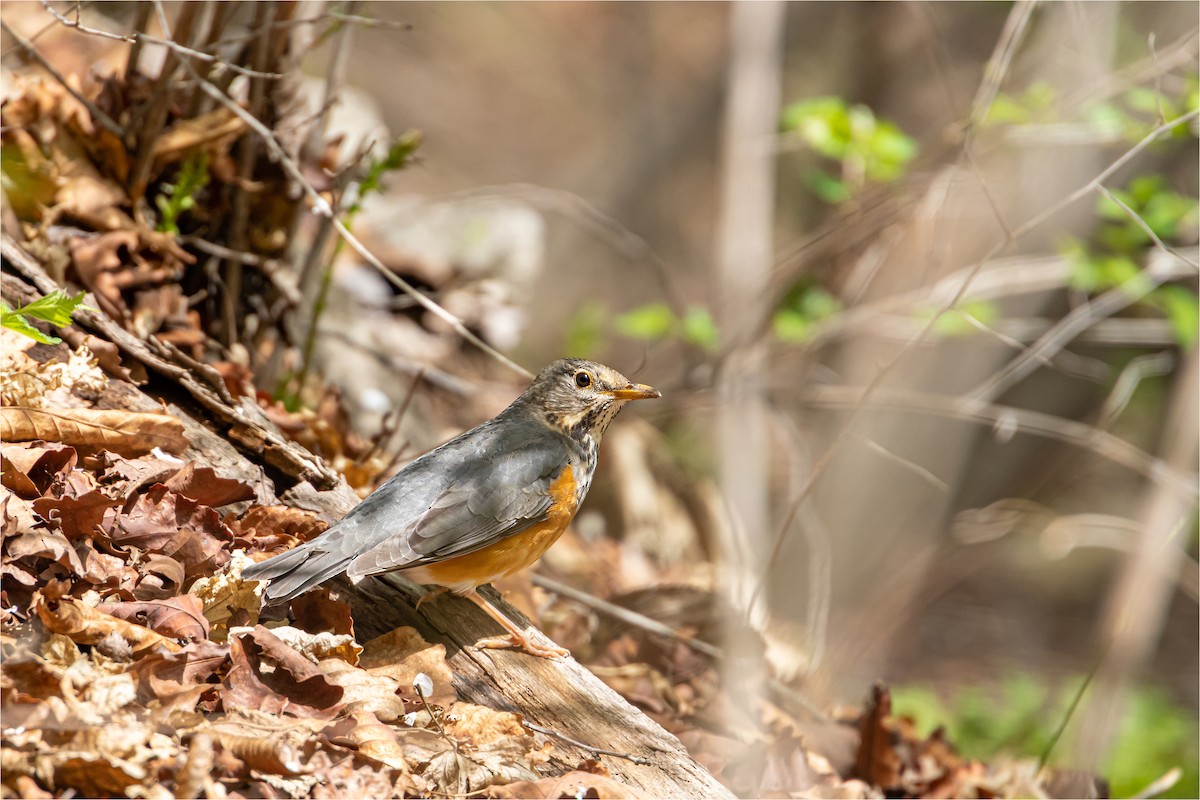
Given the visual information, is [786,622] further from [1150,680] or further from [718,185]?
[718,185]

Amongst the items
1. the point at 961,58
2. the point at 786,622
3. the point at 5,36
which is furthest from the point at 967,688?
the point at 5,36

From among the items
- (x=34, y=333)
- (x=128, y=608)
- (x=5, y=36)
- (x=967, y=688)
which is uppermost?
(x=5, y=36)

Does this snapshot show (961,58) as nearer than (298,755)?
No

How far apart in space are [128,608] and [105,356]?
1.33 metres

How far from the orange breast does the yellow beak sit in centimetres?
54

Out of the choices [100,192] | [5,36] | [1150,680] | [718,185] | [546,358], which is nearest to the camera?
[100,192]

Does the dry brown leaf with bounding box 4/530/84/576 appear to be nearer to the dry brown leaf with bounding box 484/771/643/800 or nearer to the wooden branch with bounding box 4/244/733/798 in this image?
the wooden branch with bounding box 4/244/733/798

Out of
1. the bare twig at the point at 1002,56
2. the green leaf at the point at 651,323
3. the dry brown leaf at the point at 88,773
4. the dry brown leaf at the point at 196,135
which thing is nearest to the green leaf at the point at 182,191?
the dry brown leaf at the point at 196,135

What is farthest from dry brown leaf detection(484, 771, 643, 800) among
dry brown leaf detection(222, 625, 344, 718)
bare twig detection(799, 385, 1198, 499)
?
bare twig detection(799, 385, 1198, 499)

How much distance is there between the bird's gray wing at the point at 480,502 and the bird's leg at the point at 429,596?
292mm

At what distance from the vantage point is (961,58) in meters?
10.5

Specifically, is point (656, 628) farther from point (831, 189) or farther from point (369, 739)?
point (831, 189)

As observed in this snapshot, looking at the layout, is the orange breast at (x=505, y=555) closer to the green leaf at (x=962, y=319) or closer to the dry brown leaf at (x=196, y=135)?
the dry brown leaf at (x=196, y=135)

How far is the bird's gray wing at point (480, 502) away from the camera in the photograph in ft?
11.7
